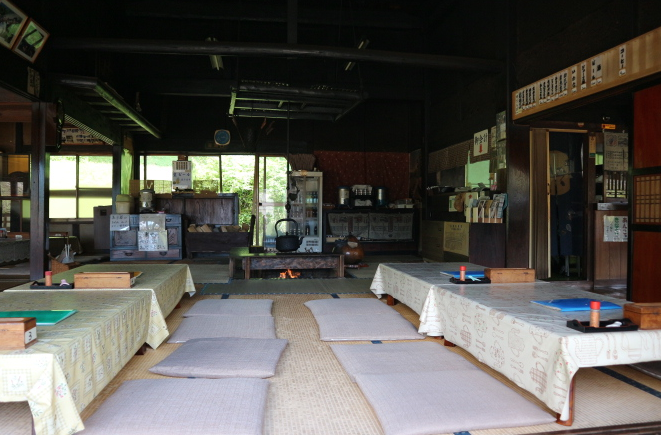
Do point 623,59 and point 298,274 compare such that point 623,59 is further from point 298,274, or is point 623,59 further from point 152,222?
point 152,222

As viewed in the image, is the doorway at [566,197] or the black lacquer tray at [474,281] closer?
the black lacquer tray at [474,281]

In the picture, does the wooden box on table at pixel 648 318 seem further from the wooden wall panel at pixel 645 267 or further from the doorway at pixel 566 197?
the doorway at pixel 566 197

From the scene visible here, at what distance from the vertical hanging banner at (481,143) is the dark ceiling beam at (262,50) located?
0.86 metres

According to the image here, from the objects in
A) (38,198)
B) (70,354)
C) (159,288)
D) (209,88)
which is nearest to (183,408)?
(70,354)

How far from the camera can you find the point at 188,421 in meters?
1.82

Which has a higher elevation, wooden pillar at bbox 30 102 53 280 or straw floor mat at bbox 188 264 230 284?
wooden pillar at bbox 30 102 53 280

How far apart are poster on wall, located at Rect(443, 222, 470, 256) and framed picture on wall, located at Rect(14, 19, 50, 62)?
5.72 meters

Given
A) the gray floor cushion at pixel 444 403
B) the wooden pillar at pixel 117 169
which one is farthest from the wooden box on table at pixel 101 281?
the wooden pillar at pixel 117 169

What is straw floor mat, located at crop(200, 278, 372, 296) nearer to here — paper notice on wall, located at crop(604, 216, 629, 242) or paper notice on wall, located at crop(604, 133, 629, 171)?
paper notice on wall, located at crop(604, 216, 629, 242)

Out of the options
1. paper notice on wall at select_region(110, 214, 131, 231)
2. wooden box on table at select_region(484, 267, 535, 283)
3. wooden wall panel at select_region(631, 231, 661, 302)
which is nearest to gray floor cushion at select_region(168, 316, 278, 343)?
wooden box on table at select_region(484, 267, 535, 283)

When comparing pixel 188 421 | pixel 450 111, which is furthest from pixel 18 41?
pixel 450 111

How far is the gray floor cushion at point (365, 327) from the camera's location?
3.14m

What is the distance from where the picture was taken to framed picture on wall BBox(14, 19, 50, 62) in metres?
4.54

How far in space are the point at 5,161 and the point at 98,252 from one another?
92.2 inches
